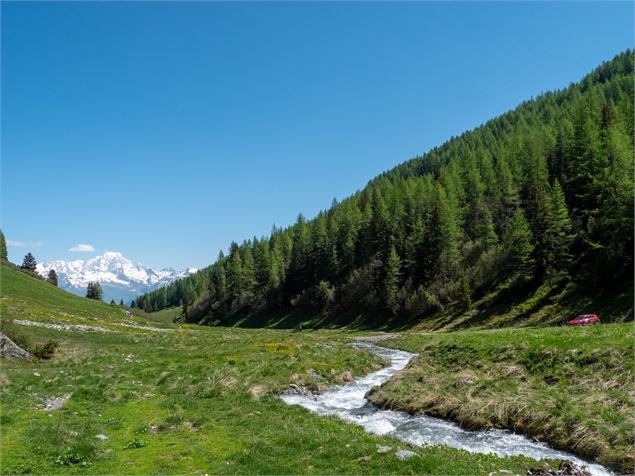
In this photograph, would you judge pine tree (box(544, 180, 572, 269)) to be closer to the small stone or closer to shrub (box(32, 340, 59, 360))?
the small stone

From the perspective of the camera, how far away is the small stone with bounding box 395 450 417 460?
13719 mm

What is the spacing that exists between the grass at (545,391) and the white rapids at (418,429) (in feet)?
1.93

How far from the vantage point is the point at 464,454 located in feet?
47.4

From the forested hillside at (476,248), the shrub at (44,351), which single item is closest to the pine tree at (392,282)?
the forested hillside at (476,248)

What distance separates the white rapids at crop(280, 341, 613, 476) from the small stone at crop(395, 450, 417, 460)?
6.51ft

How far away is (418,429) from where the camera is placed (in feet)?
60.2

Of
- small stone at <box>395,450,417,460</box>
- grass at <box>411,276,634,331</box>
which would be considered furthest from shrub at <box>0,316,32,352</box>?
grass at <box>411,276,634,331</box>

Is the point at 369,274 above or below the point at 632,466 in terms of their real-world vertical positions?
above

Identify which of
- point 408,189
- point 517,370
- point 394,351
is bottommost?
point 394,351

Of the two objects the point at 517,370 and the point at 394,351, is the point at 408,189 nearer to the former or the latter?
the point at 394,351

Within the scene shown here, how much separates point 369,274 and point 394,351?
57.3m

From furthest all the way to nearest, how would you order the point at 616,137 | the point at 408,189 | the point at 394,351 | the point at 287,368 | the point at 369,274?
the point at 408,189 → the point at 369,274 → the point at 616,137 → the point at 394,351 → the point at 287,368

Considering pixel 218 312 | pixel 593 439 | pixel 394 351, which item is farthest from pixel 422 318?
pixel 218 312

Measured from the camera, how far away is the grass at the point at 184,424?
13352 millimetres
